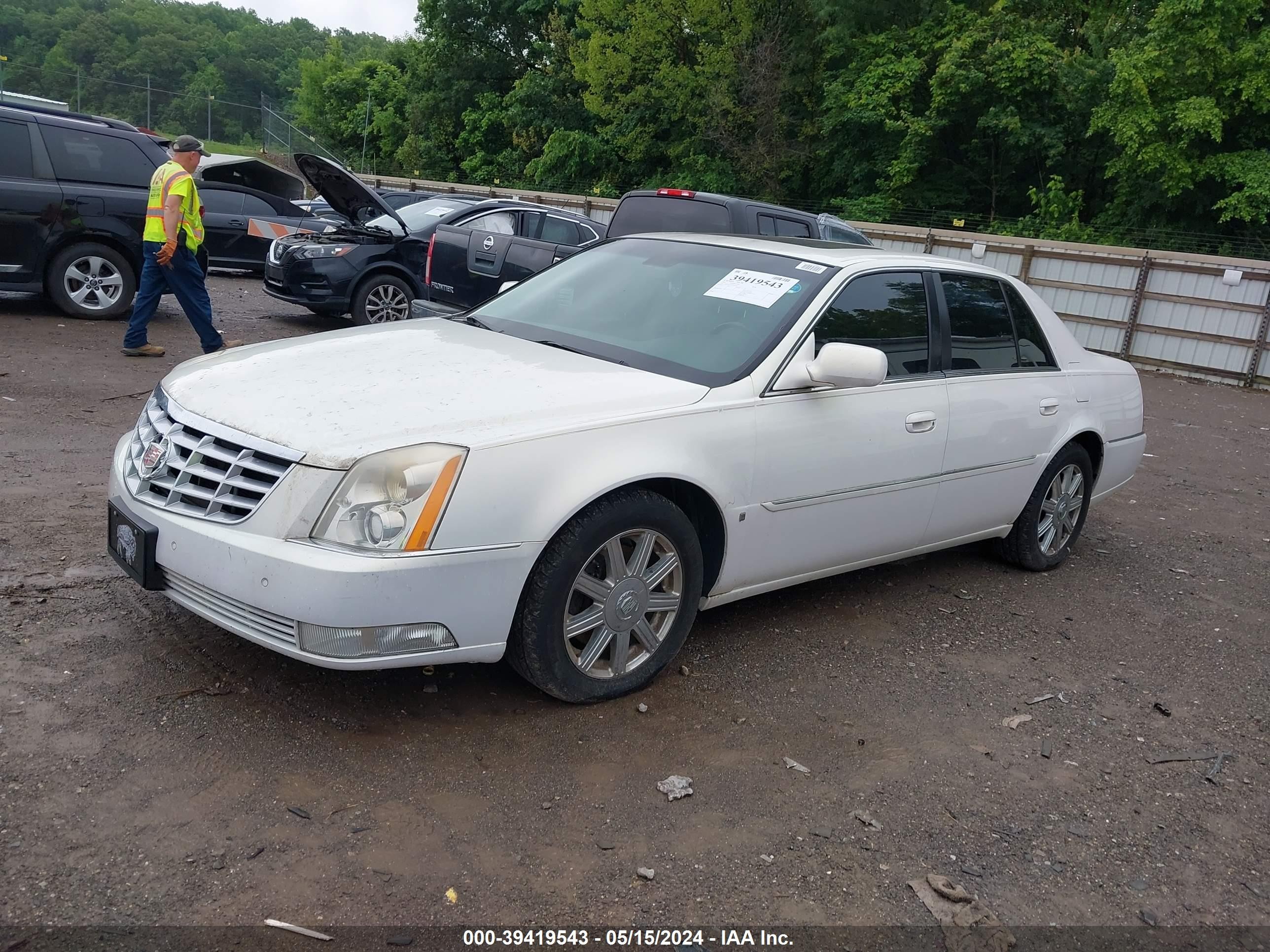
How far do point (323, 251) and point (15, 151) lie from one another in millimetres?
2792

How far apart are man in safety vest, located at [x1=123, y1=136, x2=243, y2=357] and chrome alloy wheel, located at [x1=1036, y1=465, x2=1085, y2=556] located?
6.33m

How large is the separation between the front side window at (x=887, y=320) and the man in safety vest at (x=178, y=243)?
5737 millimetres

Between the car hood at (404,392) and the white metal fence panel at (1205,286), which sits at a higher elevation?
the white metal fence panel at (1205,286)

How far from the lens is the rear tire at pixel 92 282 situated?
989cm

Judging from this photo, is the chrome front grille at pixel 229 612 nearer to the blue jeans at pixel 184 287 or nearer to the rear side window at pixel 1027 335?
the rear side window at pixel 1027 335

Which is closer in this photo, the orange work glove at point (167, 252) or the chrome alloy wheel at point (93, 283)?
the orange work glove at point (167, 252)

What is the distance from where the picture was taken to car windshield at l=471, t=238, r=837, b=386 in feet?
13.9

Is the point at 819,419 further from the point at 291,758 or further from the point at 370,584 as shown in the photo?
the point at 291,758

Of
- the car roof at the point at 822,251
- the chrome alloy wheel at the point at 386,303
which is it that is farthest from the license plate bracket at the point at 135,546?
the chrome alloy wheel at the point at 386,303

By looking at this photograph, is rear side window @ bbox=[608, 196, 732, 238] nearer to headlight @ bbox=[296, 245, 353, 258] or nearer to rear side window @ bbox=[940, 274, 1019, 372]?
headlight @ bbox=[296, 245, 353, 258]

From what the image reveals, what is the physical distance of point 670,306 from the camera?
456 centimetres

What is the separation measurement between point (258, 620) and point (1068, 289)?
55.7 ft

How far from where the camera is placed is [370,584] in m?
3.12

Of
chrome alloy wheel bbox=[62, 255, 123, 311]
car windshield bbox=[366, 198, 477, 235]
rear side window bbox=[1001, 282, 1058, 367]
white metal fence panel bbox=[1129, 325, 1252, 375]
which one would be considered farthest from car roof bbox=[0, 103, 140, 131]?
white metal fence panel bbox=[1129, 325, 1252, 375]
